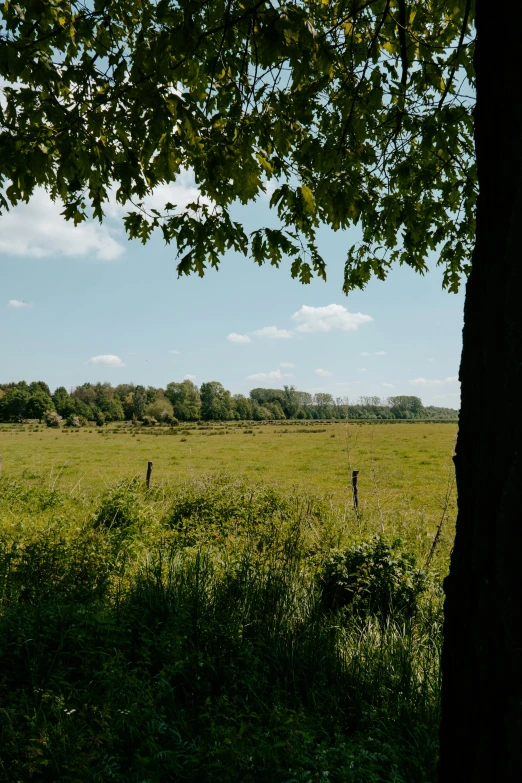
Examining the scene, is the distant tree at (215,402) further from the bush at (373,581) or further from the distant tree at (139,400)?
the bush at (373,581)

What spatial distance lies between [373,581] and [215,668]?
2.60 meters

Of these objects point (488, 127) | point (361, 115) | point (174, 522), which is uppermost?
point (361, 115)

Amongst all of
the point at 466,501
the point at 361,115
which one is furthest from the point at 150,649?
the point at 361,115

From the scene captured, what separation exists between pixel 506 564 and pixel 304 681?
298 cm

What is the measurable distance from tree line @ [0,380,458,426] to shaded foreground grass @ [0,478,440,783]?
8410 centimetres

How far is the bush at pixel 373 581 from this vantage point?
555cm

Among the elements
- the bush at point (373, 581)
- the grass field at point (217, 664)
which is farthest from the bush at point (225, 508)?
the bush at point (373, 581)

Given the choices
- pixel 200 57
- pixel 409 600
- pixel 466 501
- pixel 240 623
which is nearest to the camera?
pixel 466 501

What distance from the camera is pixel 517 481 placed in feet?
4.93

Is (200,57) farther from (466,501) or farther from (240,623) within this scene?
(240,623)

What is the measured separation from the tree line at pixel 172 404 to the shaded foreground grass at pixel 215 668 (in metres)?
84.1

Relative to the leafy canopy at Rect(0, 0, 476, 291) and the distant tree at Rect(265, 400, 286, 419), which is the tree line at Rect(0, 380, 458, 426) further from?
the leafy canopy at Rect(0, 0, 476, 291)

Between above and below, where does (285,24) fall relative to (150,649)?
above

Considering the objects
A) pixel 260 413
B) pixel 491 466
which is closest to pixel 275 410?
pixel 260 413
